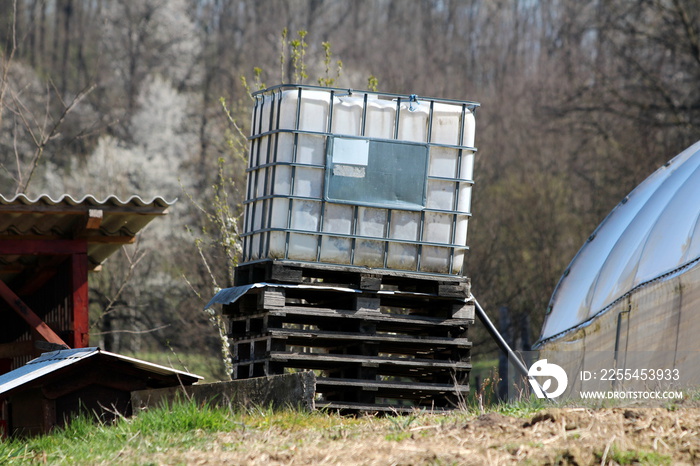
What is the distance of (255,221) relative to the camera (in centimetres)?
903

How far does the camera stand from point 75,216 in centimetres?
1000

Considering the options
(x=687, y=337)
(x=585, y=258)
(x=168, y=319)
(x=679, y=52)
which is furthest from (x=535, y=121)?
(x=687, y=337)

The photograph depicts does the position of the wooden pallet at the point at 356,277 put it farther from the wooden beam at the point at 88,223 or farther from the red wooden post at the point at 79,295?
the red wooden post at the point at 79,295

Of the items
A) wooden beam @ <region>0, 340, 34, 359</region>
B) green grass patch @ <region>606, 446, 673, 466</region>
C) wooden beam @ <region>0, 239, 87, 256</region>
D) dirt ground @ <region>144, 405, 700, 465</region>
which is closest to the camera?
green grass patch @ <region>606, 446, 673, 466</region>

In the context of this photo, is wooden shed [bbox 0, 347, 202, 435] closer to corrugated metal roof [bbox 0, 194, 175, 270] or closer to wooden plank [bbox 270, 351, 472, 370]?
wooden plank [bbox 270, 351, 472, 370]

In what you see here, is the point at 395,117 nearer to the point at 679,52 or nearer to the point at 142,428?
the point at 142,428

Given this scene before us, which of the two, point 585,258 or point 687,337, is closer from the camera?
point 687,337

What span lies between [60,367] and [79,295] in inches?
86.9

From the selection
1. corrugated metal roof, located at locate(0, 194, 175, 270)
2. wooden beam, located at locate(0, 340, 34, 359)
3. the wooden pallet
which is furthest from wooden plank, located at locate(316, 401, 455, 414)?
wooden beam, located at locate(0, 340, 34, 359)

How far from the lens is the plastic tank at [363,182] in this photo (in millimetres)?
8617

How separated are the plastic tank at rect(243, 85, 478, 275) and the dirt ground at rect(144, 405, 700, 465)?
229cm

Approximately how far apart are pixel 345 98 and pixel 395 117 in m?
0.48

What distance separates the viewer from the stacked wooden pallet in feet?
28.1

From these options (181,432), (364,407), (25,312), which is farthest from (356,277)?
(25,312)
